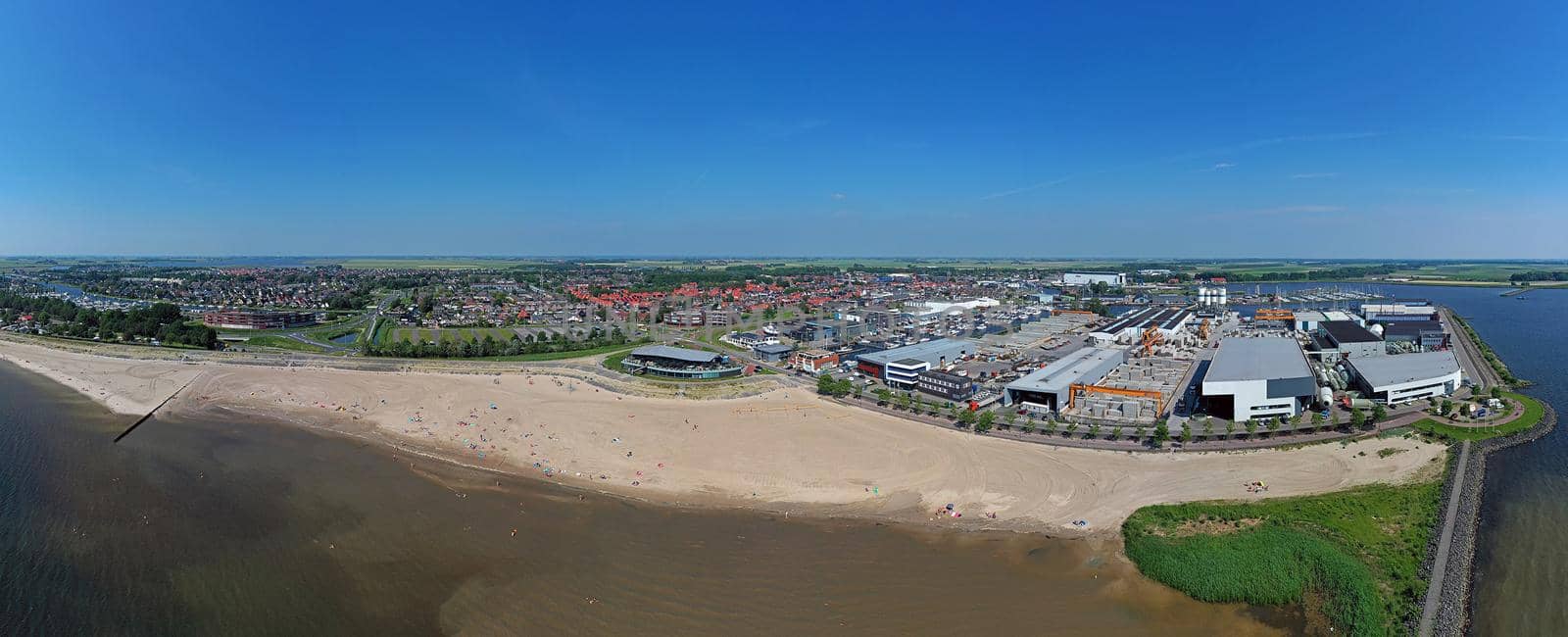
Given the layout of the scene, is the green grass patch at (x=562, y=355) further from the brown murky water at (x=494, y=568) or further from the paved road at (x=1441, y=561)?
the paved road at (x=1441, y=561)

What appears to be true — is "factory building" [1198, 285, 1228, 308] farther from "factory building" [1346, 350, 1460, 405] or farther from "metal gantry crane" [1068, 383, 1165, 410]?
"metal gantry crane" [1068, 383, 1165, 410]

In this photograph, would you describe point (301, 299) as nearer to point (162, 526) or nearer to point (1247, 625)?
point (162, 526)

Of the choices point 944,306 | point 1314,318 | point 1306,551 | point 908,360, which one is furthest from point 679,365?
point 1314,318

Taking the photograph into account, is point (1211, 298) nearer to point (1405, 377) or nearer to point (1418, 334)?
point (1418, 334)

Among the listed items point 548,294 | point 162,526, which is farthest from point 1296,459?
point 548,294

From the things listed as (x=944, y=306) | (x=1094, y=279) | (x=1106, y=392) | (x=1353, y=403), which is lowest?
(x=1353, y=403)

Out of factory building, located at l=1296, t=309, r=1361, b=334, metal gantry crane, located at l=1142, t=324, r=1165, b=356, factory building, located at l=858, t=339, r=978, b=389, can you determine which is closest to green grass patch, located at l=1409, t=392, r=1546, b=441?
metal gantry crane, located at l=1142, t=324, r=1165, b=356

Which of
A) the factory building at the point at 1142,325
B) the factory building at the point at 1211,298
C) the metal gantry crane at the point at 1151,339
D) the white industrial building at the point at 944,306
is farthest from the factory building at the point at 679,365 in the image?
the factory building at the point at 1211,298
